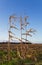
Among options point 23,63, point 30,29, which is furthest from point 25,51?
point 23,63

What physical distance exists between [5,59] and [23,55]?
4.61ft

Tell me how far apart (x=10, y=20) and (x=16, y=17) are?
414mm

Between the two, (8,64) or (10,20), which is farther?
(10,20)

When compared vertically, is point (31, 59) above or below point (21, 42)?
below

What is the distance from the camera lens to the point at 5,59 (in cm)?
1547

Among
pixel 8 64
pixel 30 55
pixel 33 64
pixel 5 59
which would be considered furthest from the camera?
pixel 30 55

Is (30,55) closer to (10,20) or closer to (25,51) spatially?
(25,51)

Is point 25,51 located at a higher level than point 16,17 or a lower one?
lower

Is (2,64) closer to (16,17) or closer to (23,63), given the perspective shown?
(23,63)

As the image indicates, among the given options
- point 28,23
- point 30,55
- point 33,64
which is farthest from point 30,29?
point 33,64

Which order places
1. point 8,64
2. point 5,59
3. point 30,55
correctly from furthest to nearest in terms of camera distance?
point 30,55
point 5,59
point 8,64

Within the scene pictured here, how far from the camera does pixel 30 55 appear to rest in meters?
16.5

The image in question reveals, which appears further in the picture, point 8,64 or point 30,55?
point 30,55

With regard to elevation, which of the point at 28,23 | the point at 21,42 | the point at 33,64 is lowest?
the point at 33,64
